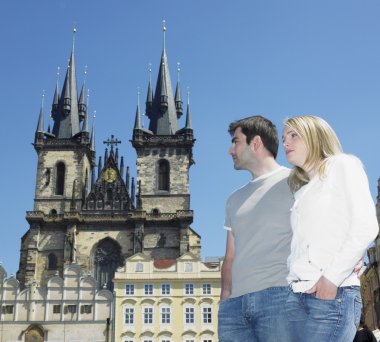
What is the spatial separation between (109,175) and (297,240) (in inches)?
1757

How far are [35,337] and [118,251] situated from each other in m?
10.8

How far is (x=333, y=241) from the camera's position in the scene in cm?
290

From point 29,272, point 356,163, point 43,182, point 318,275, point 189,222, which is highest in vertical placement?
point 43,182

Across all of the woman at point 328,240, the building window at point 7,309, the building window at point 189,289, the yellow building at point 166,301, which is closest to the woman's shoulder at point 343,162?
the woman at point 328,240

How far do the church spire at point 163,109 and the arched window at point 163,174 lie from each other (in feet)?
9.26

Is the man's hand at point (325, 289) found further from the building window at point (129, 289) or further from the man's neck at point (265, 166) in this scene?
the building window at point (129, 289)

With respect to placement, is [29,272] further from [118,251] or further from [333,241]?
[333,241]

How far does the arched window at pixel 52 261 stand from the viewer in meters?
42.2

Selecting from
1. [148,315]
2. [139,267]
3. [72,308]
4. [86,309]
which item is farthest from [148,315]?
[72,308]

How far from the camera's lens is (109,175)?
155 feet

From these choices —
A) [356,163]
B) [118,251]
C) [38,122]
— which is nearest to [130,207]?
[118,251]

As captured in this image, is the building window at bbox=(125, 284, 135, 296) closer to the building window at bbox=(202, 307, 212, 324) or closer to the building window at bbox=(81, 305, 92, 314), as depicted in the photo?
the building window at bbox=(81, 305, 92, 314)

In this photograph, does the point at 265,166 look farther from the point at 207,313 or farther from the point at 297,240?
the point at 207,313

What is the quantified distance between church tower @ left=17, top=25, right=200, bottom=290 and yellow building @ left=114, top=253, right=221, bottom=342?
695cm
